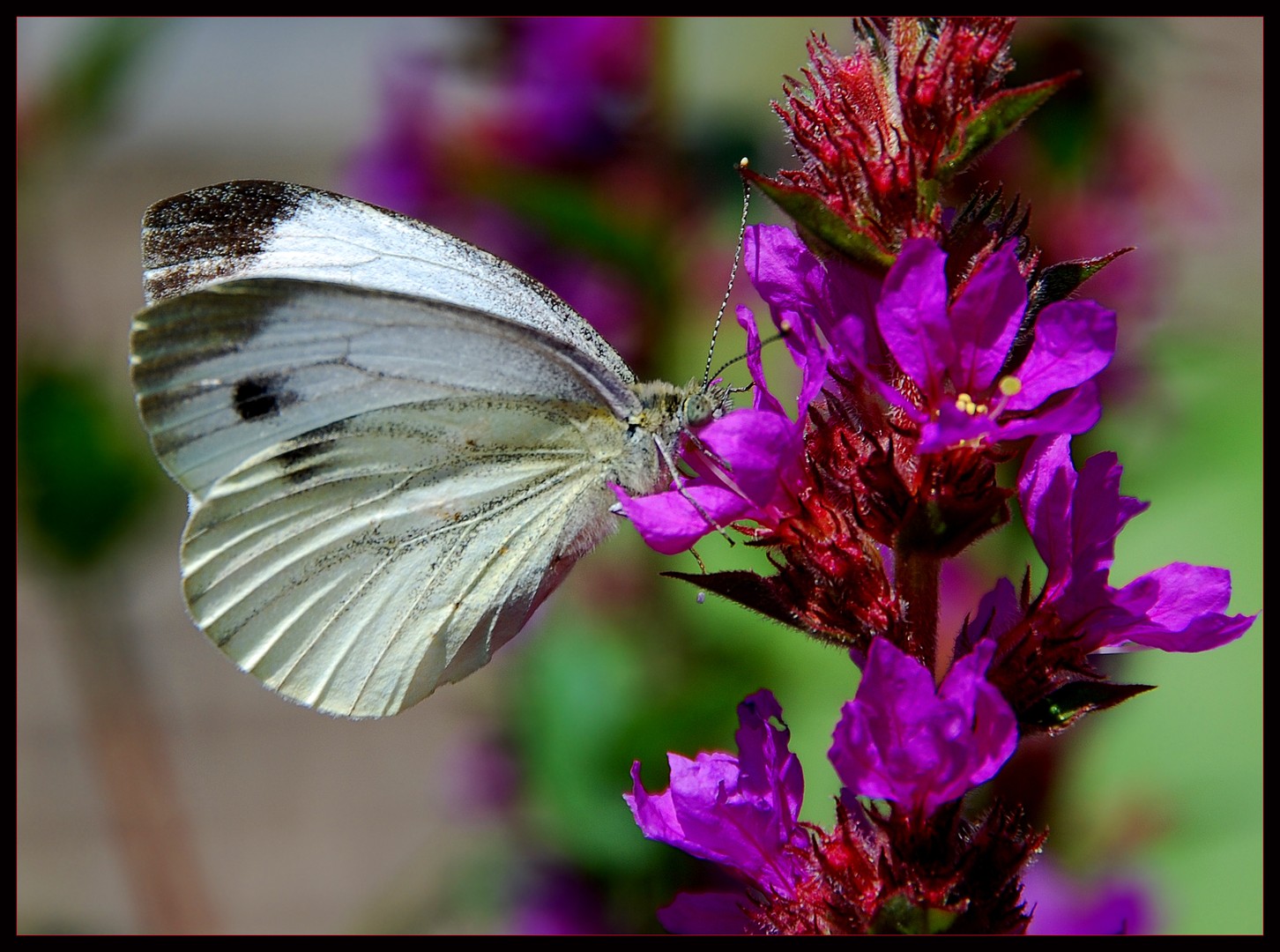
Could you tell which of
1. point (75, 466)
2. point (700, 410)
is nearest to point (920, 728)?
point (700, 410)

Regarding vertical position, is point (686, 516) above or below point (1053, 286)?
below

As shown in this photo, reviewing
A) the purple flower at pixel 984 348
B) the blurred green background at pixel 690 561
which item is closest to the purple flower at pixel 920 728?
the purple flower at pixel 984 348

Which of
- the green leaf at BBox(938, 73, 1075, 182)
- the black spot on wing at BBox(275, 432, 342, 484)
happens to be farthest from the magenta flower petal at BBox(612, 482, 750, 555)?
the black spot on wing at BBox(275, 432, 342, 484)

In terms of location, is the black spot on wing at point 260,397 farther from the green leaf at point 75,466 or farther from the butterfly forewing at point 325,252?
the green leaf at point 75,466

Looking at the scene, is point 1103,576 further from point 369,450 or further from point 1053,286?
point 369,450
